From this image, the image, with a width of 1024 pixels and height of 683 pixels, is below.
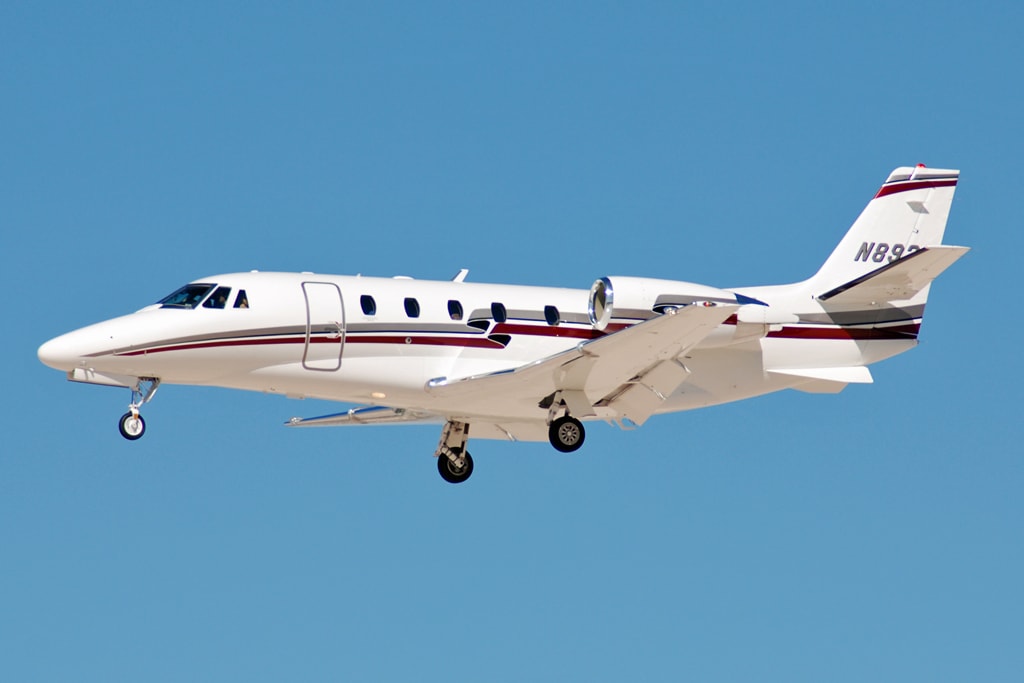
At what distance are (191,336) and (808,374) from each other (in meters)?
10.6

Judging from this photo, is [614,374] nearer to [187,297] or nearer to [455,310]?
[455,310]

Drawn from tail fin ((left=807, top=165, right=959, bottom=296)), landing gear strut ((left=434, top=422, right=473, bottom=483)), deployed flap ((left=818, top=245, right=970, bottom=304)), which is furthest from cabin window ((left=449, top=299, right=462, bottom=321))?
tail fin ((left=807, top=165, right=959, bottom=296))

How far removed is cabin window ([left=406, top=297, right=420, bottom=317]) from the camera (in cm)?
2548

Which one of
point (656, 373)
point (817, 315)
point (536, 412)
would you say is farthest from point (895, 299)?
point (536, 412)

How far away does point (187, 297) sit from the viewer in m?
24.8

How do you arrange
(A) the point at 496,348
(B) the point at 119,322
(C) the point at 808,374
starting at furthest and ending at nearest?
(C) the point at 808,374, (A) the point at 496,348, (B) the point at 119,322

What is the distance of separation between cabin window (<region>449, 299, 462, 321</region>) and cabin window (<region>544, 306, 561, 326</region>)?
1.49 metres

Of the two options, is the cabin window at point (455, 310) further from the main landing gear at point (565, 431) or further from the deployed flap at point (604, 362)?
the main landing gear at point (565, 431)

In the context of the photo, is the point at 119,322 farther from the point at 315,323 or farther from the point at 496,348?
the point at 496,348

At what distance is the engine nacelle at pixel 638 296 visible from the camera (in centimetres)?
2519

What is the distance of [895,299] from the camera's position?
2777cm

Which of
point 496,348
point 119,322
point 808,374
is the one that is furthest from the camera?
point 808,374

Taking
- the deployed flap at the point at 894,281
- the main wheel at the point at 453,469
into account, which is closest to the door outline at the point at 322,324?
the main wheel at the point at 453,469

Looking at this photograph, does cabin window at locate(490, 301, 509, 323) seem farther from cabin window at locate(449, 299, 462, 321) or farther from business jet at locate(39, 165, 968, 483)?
cabin window at locate(449, 299, 462, 321)
